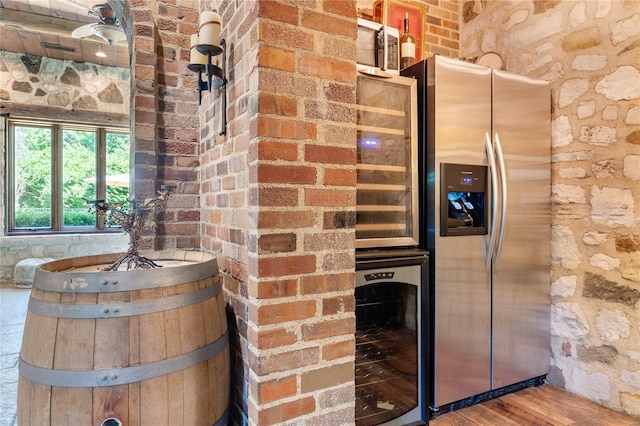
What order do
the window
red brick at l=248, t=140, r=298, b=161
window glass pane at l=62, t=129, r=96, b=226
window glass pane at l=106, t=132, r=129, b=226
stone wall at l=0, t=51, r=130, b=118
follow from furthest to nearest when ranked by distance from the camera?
window glass pane at l=106, t=132, r=129, b=226 → window glass pane at l=62, t=129, r=96, b=226 → the window → stone wall at l=0, t=51, r=130, b=118 → red brick at l=248, t=140, r=298, b=161

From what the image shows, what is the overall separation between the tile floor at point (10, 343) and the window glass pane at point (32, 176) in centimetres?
95

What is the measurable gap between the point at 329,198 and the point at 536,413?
1.72 m

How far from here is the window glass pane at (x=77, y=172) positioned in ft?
17.7

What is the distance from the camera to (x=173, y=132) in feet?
5.91

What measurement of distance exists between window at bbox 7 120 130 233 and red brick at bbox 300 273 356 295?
4.62 m

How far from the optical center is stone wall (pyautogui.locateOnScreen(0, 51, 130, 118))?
4.94m

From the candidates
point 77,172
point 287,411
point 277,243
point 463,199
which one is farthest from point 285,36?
point 77,172

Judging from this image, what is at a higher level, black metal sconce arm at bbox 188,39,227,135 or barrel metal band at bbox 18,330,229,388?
black metal sconce arm at bbox 188,39,227,135

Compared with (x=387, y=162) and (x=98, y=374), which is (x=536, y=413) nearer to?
(x=387, y=162)

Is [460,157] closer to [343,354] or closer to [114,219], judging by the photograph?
[343,354]

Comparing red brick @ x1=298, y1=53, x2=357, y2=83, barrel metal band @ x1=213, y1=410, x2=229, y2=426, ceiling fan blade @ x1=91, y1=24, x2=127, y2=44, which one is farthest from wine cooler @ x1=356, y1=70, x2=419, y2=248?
ceiling fan blade @ x1=91, y1=24, x2=127, y2=44

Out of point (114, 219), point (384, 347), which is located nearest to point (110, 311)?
point (114, 219)

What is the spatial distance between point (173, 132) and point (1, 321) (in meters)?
3.03

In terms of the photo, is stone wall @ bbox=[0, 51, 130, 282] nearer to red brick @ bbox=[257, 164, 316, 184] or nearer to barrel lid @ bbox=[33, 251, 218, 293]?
barrel lid @ bbox=[33, 251, 218, 293]
